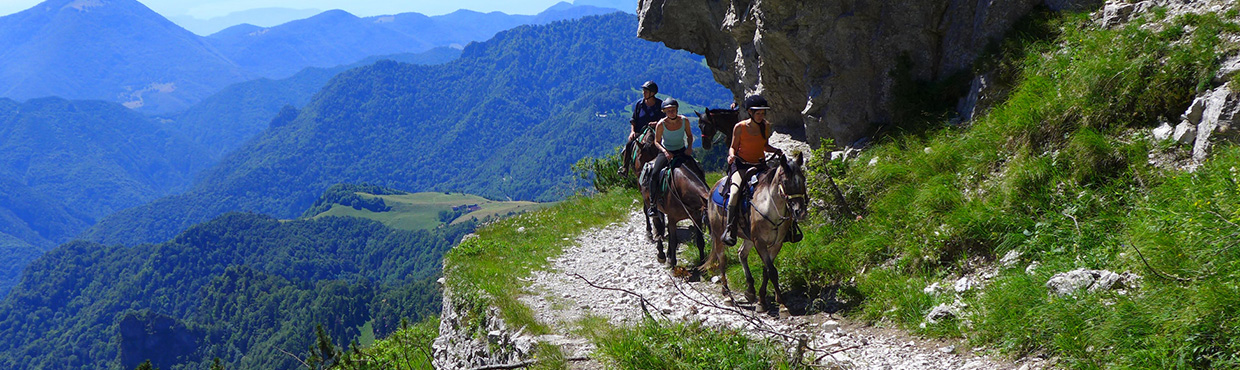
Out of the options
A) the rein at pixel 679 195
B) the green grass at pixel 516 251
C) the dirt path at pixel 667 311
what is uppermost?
the rein at pixel 679 195

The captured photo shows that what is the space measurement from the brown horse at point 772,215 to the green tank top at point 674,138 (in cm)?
259

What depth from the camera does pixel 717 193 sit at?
1029cm

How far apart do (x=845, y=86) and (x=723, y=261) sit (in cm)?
580

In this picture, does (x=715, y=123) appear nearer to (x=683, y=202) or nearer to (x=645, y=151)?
(x=645, y=151)

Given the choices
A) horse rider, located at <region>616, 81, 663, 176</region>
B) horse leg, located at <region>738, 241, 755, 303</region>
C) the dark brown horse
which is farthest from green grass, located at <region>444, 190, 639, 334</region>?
the dark brown horse

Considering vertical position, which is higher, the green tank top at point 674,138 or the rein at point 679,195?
the green tank top at point 674,138

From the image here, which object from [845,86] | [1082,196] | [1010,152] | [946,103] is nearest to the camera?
[1082,196]

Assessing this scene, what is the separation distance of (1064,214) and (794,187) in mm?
3169

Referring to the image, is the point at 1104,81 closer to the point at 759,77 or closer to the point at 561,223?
the point at 759,77

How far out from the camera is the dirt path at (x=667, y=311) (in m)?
7.20

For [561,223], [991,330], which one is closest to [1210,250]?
[991,330]

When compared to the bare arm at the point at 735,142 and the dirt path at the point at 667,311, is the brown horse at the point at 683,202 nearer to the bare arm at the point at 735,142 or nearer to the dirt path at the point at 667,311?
the dirt path at the point at 667,311

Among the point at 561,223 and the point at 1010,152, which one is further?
the point at 561,223

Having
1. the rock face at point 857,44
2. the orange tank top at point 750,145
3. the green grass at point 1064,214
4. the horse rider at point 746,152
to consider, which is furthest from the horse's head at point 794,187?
the rock face at point 857,44
